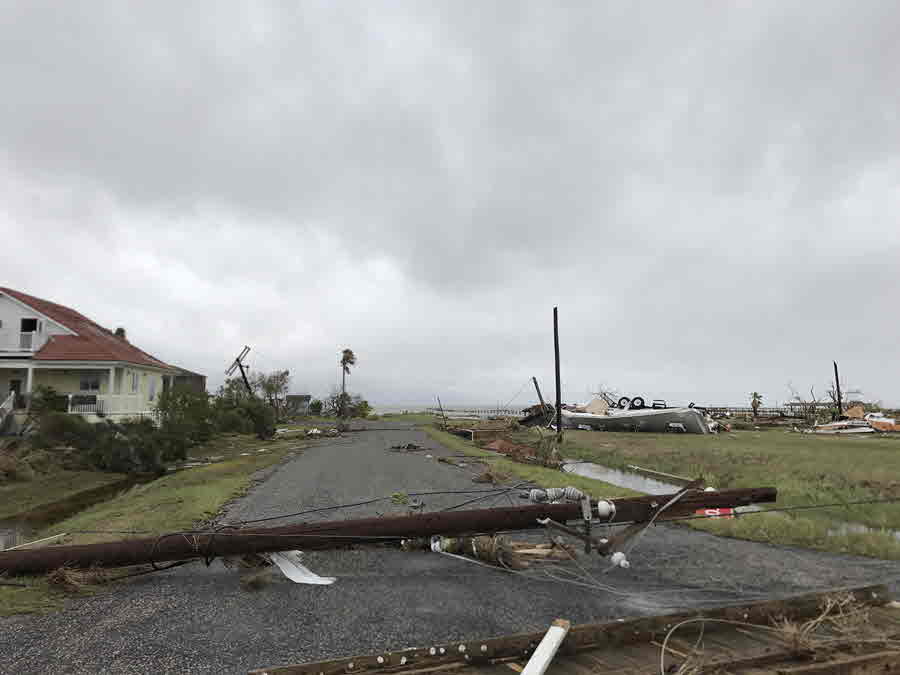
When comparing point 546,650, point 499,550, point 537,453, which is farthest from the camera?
point 537,453

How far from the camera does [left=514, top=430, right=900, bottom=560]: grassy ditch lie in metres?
10.5

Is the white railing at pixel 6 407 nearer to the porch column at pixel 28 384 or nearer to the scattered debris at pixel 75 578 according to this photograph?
the porch column at pixel 28 384

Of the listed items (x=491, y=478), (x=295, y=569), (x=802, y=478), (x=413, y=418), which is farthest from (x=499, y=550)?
(x=413, y=418)

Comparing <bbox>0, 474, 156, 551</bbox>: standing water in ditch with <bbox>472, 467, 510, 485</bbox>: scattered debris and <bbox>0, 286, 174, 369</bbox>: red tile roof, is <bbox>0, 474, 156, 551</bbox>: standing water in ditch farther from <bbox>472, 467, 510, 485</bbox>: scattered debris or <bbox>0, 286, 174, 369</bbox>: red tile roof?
<bbox>0, 286, 174, 369</bbox>: red tile roof

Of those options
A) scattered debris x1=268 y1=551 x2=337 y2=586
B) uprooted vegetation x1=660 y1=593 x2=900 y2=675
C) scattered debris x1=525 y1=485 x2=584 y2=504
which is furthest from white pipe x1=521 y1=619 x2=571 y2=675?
scattered debris x1=268 y1=551 x2=337 y2=586

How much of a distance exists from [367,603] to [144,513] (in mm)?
8729

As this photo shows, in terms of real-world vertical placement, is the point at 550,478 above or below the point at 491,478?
below

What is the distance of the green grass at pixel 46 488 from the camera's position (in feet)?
50.1

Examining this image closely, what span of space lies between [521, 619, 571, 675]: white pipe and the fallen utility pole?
11.2 feet

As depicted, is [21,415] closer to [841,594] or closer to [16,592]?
[16,592]

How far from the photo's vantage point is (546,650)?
168 inches

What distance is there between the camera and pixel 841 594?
5.72 m

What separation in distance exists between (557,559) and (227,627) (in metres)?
5.56

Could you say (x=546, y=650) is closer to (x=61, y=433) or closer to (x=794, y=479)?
(x=794, y=479)
